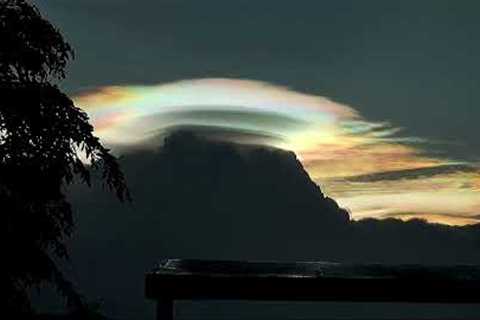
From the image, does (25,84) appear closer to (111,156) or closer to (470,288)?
(111,156)

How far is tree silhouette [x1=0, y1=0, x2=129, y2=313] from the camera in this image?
40.6 feet

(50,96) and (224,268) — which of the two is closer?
(224,268)

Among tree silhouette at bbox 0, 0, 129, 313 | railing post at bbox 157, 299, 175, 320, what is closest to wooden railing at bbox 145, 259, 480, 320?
railing post at bbox 157, 299, 175, 320

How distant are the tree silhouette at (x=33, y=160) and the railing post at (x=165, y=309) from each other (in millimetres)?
8985

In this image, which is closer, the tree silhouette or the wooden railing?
the wooden railing

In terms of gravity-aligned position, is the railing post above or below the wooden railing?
below

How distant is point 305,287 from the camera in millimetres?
3766

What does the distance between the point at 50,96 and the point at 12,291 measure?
327 centimetres

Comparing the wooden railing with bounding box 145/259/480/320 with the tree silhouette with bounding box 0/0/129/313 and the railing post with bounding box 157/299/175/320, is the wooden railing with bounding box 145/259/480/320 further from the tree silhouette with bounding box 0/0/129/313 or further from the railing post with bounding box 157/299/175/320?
the tree silhouette with bounding box 0/0/129/313

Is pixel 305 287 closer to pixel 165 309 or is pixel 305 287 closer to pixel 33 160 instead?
pixel 165 309

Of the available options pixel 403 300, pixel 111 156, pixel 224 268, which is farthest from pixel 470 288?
pixel 111 156

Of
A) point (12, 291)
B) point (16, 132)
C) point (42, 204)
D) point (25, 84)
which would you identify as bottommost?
point (12, 291)

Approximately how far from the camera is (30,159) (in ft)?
41.2

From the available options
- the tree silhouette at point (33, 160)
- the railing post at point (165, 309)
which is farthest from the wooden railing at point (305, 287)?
the tree silhouette at point (33, 160)
